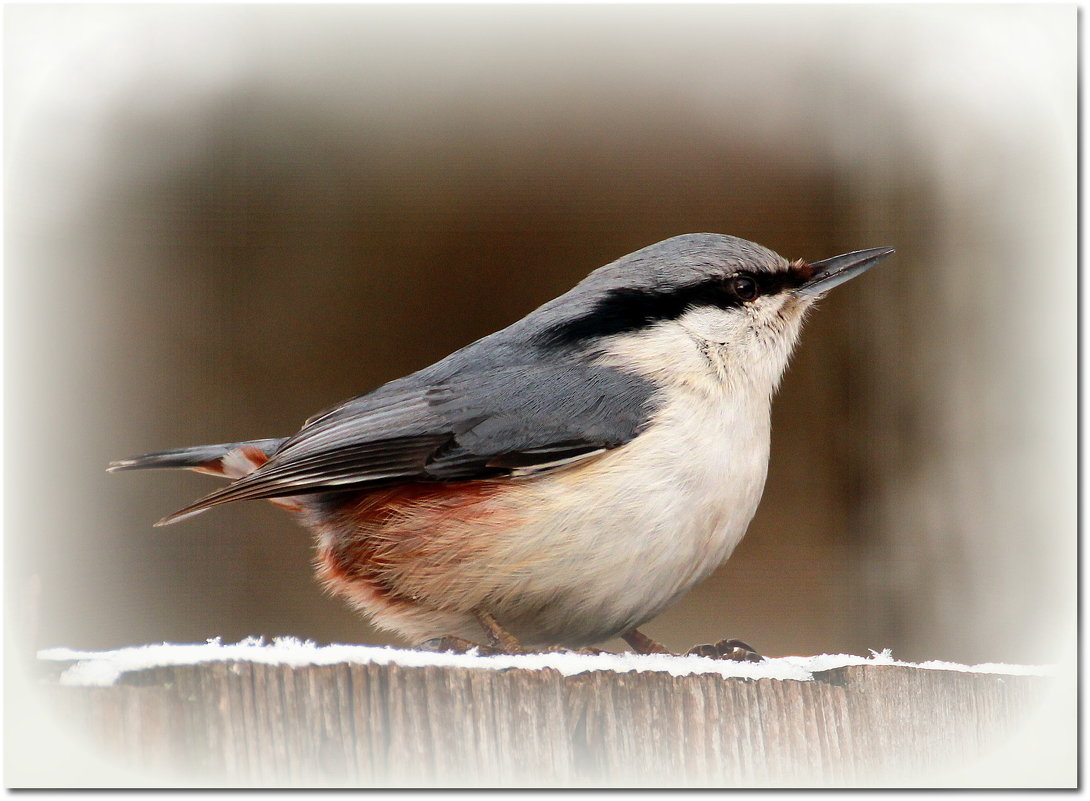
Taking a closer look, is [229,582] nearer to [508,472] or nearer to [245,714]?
[508,472]

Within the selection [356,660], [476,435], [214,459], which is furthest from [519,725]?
[214,459]

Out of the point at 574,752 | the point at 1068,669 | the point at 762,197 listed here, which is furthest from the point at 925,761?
the point at 762,197

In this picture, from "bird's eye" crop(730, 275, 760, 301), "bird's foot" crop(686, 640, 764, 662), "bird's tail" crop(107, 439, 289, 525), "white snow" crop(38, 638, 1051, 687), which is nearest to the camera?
"white snow" crop(38, 638, 1051, 687)

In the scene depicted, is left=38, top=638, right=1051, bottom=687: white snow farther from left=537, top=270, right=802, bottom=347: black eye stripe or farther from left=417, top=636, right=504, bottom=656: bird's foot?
left=537, top=270, right=802, bottom=347: black eye stripe

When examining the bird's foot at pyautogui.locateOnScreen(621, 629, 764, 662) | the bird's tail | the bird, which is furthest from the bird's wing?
the bird's foot at pyautogui.locateOnScreen(621, 629, 764, 662)

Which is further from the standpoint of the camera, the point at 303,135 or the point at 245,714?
the point at 303,135

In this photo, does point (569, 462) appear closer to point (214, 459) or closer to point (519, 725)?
point (519, 725)
